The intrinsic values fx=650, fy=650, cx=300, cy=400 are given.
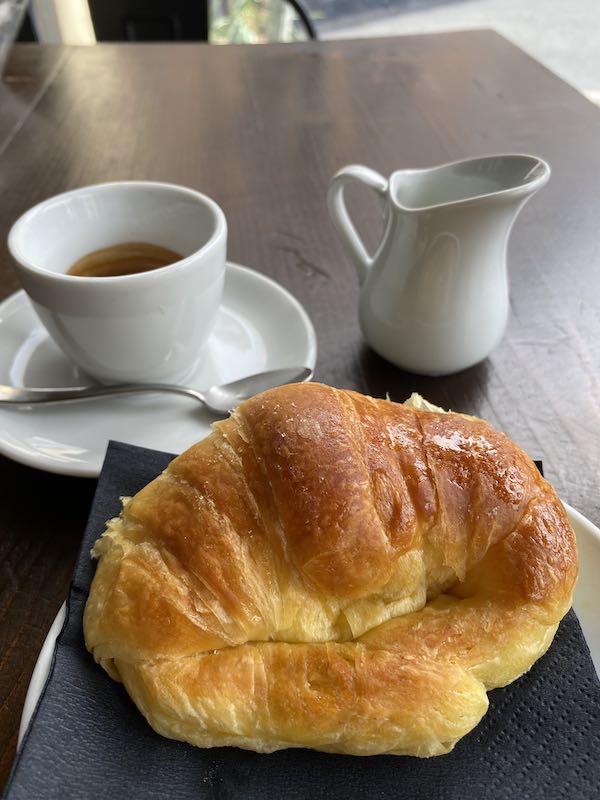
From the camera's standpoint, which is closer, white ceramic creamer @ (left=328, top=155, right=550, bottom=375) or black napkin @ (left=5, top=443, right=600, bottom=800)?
black napkin @ (left=5, top=443, right=600, bottom=800)

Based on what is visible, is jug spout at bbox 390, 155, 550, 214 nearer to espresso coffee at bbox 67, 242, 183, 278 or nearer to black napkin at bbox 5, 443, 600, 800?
espresso coffee at bbox 67, 242, 183, 278

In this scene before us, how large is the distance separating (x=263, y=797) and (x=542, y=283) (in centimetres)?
103

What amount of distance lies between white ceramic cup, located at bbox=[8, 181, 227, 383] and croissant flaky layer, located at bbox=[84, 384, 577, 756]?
1.03ft

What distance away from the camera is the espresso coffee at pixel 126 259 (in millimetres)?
1060

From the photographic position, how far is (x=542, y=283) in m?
1.25

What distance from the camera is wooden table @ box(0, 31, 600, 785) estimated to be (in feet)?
2.79

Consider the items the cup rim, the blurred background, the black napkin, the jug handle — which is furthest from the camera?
the blurred background

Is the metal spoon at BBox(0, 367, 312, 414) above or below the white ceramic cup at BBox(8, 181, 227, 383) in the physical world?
below

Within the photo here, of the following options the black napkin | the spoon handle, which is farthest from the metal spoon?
the black napkin

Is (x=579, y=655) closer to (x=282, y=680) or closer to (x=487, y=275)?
(x=282, y=680)

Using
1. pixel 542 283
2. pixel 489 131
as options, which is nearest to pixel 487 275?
pixel 542 283

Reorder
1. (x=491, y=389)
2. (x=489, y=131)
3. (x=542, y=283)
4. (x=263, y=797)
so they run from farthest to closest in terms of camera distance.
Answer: (x=489, y=131) < (x=542, y=283) < (x=491, y=389) < (x=263, y=797)

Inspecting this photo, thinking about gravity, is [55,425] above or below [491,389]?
above

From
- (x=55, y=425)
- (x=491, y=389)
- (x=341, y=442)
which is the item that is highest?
(x=341, y=442)
